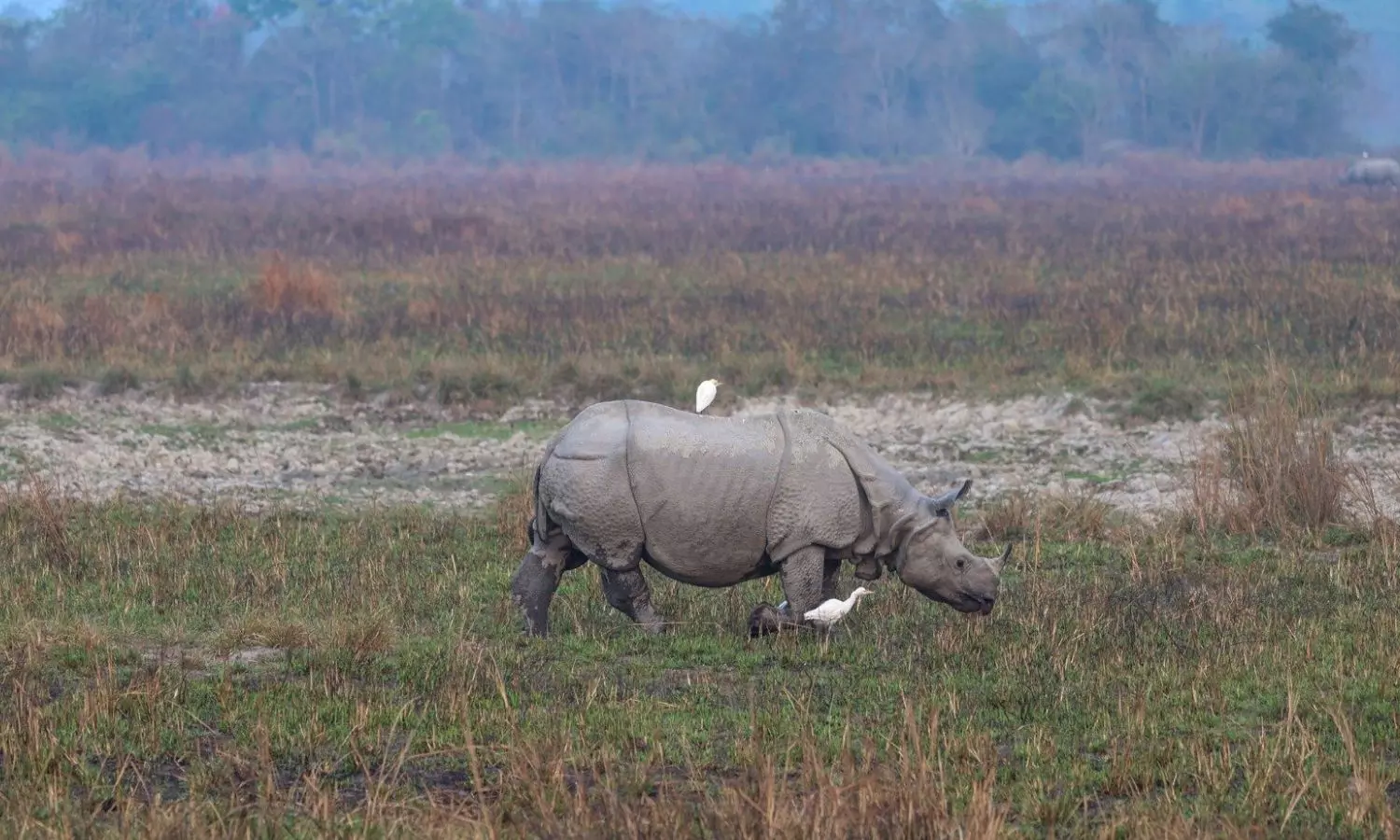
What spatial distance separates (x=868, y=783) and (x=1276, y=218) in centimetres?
2804

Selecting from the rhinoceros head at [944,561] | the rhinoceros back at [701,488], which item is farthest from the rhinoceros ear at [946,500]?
the rhinoceros back at [701,488]

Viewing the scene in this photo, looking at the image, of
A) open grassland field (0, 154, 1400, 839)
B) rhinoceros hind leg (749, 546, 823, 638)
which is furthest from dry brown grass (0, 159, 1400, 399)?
rhinoceros hind leg (749, 546, 823, 638)

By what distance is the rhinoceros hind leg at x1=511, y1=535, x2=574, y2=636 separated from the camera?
7.91m

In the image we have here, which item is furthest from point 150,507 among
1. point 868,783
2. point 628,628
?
point 868,783

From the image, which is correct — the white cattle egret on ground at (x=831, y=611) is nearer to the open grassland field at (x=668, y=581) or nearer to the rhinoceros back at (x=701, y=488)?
the open grassland field at (x=668, y=581)

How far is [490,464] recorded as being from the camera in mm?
13227

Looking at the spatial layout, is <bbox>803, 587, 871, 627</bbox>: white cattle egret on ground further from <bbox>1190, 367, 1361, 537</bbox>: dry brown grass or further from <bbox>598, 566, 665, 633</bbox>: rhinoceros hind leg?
<bbox>1190, 367, 1361, 537</bbox>: dry brown grass

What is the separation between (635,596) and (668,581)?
1.28 meters

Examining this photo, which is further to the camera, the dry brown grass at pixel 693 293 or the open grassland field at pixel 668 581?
the dry brown grass at pixel 693 293

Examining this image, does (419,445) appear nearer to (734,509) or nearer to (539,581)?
(539,581)

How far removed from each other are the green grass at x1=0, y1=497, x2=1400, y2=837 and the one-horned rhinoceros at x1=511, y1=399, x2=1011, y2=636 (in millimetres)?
256

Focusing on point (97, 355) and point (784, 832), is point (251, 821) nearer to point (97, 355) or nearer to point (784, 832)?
point (784, 832)

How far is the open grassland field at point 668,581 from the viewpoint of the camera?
5.70m

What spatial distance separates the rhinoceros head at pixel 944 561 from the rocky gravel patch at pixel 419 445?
363 centimetres
